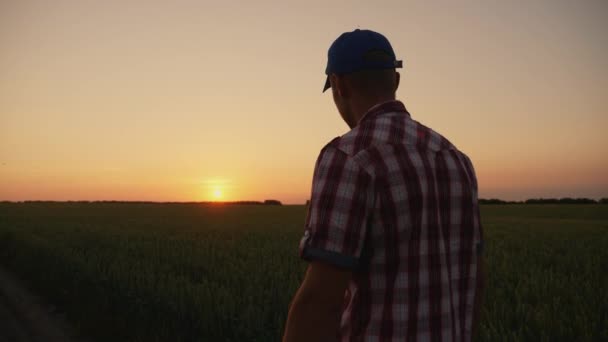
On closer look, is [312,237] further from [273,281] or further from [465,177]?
[273,281]

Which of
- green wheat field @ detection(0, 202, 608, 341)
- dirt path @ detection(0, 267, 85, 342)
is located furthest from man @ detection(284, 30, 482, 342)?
A: dirt path @ detection(0, 267, 85, 342)

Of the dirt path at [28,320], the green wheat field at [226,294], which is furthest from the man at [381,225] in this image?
the dirt path at [28,320]

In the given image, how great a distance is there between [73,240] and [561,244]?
1786cm

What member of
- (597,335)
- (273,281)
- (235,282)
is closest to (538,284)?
(597,335)

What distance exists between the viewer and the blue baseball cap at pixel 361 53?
1.72m

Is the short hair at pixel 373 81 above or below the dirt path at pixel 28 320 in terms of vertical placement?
above

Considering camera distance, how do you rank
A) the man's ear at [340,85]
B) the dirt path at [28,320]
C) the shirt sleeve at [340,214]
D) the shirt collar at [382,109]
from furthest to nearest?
the dirt path at [28,320] → the man's ear at [340,85] → the shirt collar at [382,109] → the shirt sleeve at [340,214]

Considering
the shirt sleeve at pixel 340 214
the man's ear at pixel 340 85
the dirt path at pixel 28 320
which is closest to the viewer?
the shirt sleeve at pixel 340 214

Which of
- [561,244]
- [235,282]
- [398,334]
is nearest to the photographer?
[398,334]

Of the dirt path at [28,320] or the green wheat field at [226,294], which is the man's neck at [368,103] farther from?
the dirt path at [28,320]

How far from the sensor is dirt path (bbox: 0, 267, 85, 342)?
7.06 m

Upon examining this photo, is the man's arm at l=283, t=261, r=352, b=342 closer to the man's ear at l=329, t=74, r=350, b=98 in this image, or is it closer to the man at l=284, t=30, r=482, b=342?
the man at l=284, t=30, r=482, b=342

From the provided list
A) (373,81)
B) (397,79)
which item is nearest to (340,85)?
(373,81)

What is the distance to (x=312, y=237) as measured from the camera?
1438mm
